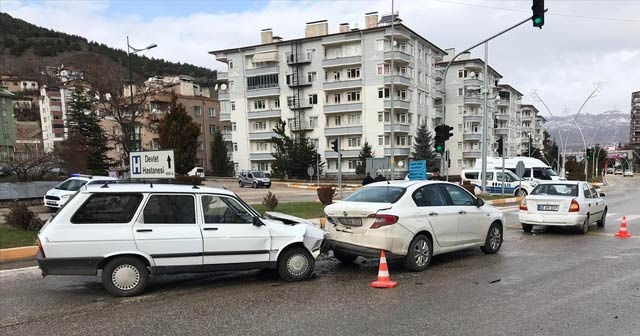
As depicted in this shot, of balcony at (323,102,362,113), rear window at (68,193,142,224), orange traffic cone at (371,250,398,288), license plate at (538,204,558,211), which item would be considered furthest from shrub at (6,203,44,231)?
balcony at (323,102,362,113)

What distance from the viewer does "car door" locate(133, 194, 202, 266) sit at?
254 inches

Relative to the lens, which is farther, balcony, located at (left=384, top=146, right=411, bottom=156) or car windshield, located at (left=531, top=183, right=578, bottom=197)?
balcony, located at (left=384, top=146, right=411, bottom=156)

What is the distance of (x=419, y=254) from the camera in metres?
7.87

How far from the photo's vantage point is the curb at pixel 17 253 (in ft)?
31.5

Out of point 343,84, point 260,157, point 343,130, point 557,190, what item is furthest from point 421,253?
point 260,157

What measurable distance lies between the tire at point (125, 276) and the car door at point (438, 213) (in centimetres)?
456

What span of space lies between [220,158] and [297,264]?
63532 mm

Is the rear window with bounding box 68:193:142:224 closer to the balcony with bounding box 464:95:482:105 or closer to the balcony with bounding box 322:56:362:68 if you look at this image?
the balcony with bounding box 322:56:362:68

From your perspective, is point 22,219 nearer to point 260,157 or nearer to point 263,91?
point 260,157

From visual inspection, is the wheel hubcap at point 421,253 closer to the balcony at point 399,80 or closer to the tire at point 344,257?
the tire at point 344,257

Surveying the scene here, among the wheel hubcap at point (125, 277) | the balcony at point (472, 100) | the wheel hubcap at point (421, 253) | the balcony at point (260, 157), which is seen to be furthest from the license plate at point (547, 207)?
the balcony at point (472, 100)

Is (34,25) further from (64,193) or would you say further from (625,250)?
(625,250)

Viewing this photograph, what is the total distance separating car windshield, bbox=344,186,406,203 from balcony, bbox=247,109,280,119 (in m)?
56.5

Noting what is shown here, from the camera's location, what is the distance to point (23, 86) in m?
136
